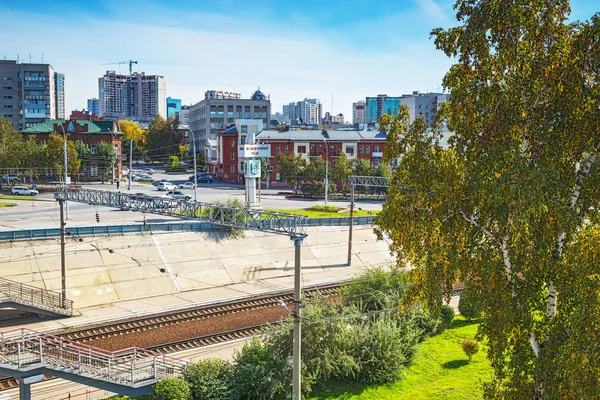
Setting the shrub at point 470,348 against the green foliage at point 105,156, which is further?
the green foliage at point 105,156

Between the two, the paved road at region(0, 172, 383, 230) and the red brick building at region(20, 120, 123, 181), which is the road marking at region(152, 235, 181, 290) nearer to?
the paved road at region(0, 172, 383, 230)

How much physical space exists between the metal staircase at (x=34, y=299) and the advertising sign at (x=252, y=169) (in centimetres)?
2304

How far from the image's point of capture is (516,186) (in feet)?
42.9

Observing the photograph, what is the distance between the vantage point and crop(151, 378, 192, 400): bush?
19.4 m

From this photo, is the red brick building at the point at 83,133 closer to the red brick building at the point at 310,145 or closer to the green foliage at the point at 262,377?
the red brick building at the point at 310,145

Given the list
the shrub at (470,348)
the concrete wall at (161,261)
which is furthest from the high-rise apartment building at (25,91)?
the shrub at (470,348)

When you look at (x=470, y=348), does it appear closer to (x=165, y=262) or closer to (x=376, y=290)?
(x=376, y=290)

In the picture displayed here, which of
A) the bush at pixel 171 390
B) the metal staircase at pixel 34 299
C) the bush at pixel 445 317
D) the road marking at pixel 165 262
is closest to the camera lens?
the bush at pixel 171 390

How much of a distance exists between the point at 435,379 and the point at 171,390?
446 inches

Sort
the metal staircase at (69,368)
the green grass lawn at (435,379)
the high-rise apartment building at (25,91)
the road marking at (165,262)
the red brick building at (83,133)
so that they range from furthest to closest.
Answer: the high-rise apartment building at (25,91) → the red brick building at (83,133) → the road marking at (165,262) → the green grass lawn at (435,379) → the metal staircase at (69,368)

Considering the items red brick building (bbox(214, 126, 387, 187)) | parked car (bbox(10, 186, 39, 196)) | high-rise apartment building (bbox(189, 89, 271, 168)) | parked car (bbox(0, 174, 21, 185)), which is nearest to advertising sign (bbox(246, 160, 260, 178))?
parked car (bbox(10, 186, 39, 196))

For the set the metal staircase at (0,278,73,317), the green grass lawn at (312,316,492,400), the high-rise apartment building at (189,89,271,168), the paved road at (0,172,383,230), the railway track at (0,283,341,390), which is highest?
the high-rise apartment building at (189,89,271,168)

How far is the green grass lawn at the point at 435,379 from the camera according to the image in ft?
74.3

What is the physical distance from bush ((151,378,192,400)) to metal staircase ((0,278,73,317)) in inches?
564
